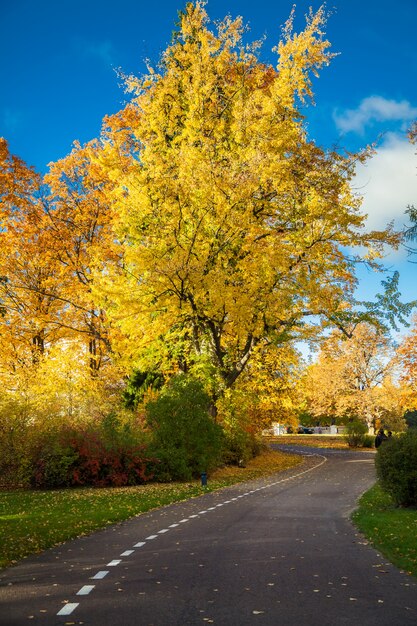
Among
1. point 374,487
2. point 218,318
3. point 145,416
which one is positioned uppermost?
point 218,318

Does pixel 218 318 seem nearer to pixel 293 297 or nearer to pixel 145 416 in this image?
pixel 293 297

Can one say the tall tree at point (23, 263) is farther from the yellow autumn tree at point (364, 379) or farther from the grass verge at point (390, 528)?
the yellow autumn tree at point (364, 379)

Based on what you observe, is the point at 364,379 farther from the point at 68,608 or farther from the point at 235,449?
the point at 68,608

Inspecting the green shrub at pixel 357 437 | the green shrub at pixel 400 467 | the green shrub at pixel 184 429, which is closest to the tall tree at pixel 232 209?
the green shrub at pixel 184 429

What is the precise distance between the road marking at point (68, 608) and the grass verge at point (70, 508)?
296cm

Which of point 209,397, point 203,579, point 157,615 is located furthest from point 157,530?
point 209,397

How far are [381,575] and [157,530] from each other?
5577mm

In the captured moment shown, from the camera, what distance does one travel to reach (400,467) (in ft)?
51.0

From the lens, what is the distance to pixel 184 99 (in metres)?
27.0

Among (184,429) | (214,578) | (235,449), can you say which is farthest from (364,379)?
(214,578)

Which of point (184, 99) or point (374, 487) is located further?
point (184, 99)

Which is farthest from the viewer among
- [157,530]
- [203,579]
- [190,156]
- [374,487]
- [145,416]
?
[145,416]

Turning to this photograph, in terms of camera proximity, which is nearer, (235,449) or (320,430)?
(235,449)

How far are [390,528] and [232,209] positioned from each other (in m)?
14.0
